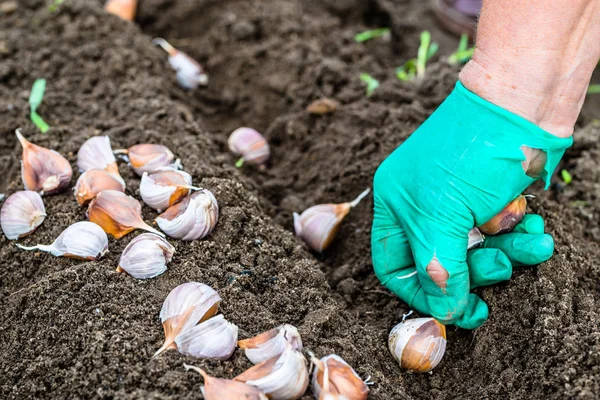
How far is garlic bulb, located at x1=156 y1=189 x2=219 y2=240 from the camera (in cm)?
189

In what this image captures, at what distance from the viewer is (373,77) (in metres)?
3.03

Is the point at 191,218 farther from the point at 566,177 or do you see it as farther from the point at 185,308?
the point at 566,177

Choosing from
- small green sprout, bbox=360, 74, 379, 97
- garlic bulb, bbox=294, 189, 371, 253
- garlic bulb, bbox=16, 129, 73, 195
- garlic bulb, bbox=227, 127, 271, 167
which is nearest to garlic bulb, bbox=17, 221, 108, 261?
garlic bulb, bbox=16, 129, 73, 195

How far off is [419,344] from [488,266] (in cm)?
30

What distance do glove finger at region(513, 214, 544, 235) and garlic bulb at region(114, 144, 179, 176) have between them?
1133mm

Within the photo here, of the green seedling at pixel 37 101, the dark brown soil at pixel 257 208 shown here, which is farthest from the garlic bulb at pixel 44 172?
the green seedling at pixel 37 101

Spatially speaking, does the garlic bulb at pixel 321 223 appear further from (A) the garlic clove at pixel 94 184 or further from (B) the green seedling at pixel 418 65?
(B) the green seedling at pixel 418 65

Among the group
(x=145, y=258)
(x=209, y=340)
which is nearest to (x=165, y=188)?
(x=145, y=258)

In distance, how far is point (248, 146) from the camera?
2.60 m

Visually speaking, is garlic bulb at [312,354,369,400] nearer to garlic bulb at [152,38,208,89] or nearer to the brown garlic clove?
the brown garlic clove

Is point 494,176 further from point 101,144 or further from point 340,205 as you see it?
point 101,144

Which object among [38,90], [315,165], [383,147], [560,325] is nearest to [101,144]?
[38,90]

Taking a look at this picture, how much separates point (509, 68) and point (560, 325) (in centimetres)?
71

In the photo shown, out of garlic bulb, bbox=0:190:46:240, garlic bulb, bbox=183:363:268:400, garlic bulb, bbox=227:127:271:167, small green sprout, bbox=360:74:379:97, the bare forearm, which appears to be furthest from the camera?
small green sprout, bbox=360:74:379:97
